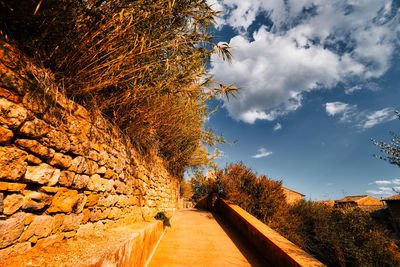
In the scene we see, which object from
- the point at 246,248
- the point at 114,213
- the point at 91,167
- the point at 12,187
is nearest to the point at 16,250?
the point at 12,187

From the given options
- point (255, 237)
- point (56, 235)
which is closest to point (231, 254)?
point (255, 237)

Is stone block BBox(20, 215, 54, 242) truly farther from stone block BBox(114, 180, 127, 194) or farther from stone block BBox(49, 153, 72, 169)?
stone block BBox(114, 180, 127, 194)

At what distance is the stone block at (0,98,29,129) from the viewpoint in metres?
1.25

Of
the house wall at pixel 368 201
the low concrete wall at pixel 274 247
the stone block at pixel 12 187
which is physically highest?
the house wall at pixel 368 201

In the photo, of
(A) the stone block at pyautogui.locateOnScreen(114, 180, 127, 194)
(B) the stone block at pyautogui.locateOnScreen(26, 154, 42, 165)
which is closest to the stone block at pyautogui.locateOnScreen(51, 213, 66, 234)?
(B) the stone block at pyautogui.locateOnScreen(26, 154, 42, 165)

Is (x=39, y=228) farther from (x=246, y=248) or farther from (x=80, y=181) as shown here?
(x=246, y=248)

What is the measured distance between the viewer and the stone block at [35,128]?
1389 mm

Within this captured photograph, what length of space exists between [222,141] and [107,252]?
5887mm

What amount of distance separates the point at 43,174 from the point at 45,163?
4.1 inches

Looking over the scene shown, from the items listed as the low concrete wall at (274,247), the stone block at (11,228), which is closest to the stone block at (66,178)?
the stone block at (11,228)

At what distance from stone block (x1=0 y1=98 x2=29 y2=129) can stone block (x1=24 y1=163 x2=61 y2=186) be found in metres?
0.39

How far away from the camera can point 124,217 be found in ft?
9.90

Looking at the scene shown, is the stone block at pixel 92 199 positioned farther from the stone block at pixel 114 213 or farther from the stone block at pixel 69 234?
the stone block at pixel 114 213

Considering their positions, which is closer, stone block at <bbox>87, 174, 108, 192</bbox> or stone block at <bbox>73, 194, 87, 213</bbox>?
stone block at <bbox>73, 194, 87, 213</bbox>
